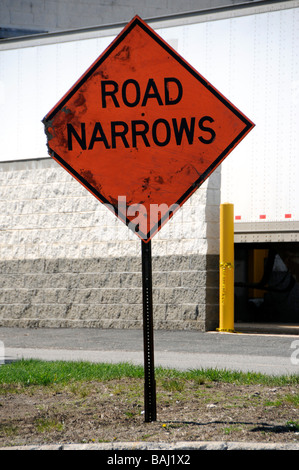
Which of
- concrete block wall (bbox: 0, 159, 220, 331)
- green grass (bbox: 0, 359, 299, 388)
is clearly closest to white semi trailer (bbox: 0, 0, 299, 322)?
concrete block wall (bbox: 0, 159, 220, 331)

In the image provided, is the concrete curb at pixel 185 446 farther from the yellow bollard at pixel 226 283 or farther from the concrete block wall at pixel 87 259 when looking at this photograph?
the concrete block wall at pixel 87 259

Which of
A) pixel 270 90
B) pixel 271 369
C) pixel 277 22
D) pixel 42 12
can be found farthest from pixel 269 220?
pixel 42 12

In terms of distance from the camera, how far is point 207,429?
205 inches

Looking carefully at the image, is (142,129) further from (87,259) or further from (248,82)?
(87,259)

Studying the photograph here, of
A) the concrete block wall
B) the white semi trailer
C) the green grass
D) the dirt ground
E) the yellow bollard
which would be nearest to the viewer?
the dirt ground

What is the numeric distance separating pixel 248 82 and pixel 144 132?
7953mm

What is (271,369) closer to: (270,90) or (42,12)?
(270,90)

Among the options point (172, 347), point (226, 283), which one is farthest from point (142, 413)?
point (226, 283)

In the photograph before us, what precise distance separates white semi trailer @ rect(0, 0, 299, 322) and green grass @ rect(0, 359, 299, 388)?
5.33 metres

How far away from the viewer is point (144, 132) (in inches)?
227

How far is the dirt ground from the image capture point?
508 centimetres

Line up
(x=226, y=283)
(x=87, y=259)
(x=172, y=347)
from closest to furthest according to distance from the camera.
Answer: (x=172, y=347)
(x=226, y=283)
(x=87, y=259)

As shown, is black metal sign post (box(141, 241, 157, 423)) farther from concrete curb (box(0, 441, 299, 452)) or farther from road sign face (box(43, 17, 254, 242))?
concrete curb (box(0, 441, 299, 452))

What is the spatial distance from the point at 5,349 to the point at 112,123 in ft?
20.8
